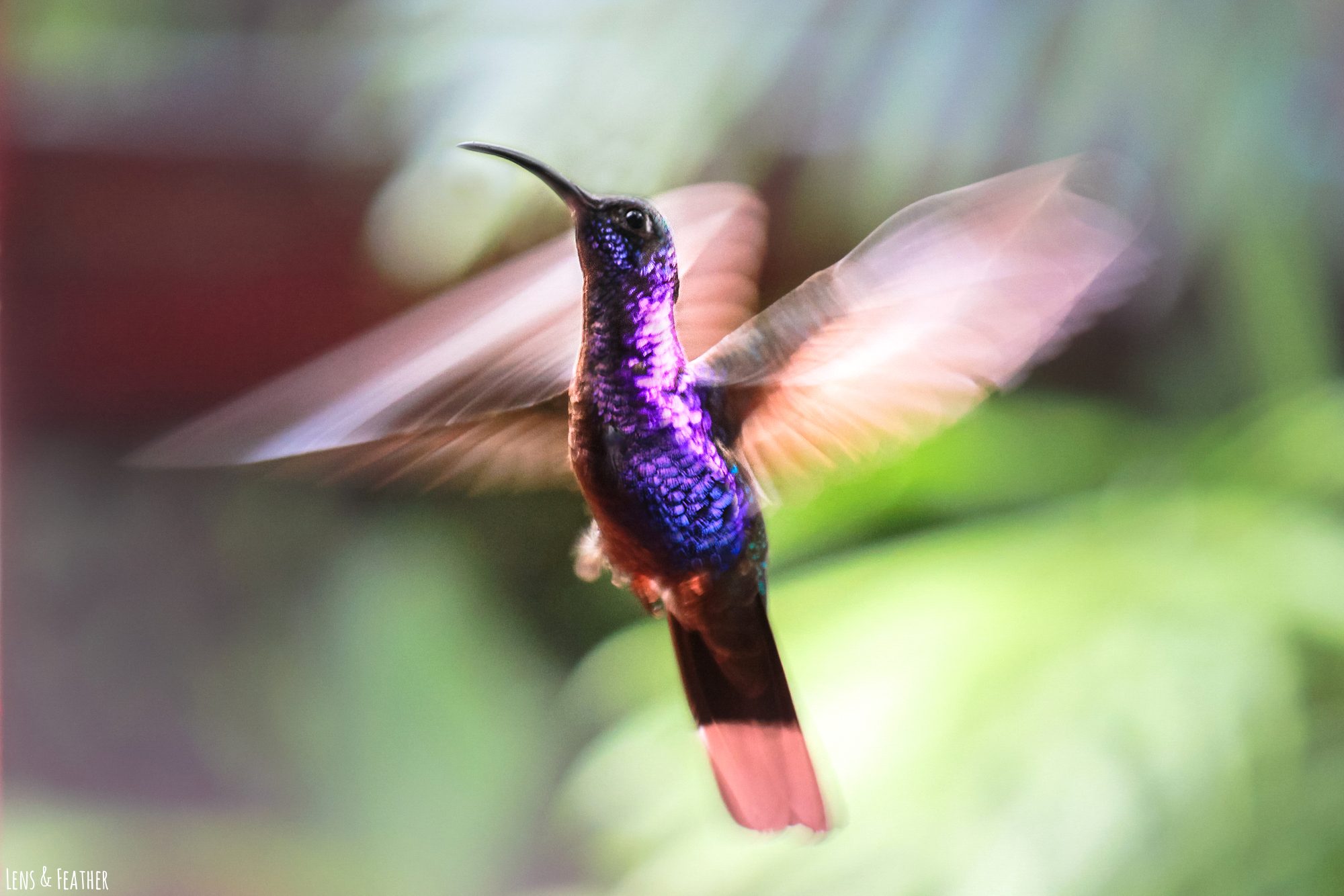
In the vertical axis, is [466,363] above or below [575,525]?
below

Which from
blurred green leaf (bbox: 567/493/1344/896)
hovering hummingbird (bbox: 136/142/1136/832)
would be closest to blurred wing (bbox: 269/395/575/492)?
hovering hummingbird (bbox: 136/142/1136/832)

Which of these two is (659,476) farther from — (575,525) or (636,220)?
(575,525)

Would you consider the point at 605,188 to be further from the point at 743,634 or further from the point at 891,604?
the point at 743,634

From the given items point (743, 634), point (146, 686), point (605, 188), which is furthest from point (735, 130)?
point (146, 686)

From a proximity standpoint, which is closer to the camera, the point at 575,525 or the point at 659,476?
the point at 659,476

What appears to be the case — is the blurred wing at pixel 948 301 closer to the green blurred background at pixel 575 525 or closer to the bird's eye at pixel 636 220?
the bird's eye at pixel 636 220

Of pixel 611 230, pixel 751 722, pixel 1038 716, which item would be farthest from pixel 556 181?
pixel 1038 716
